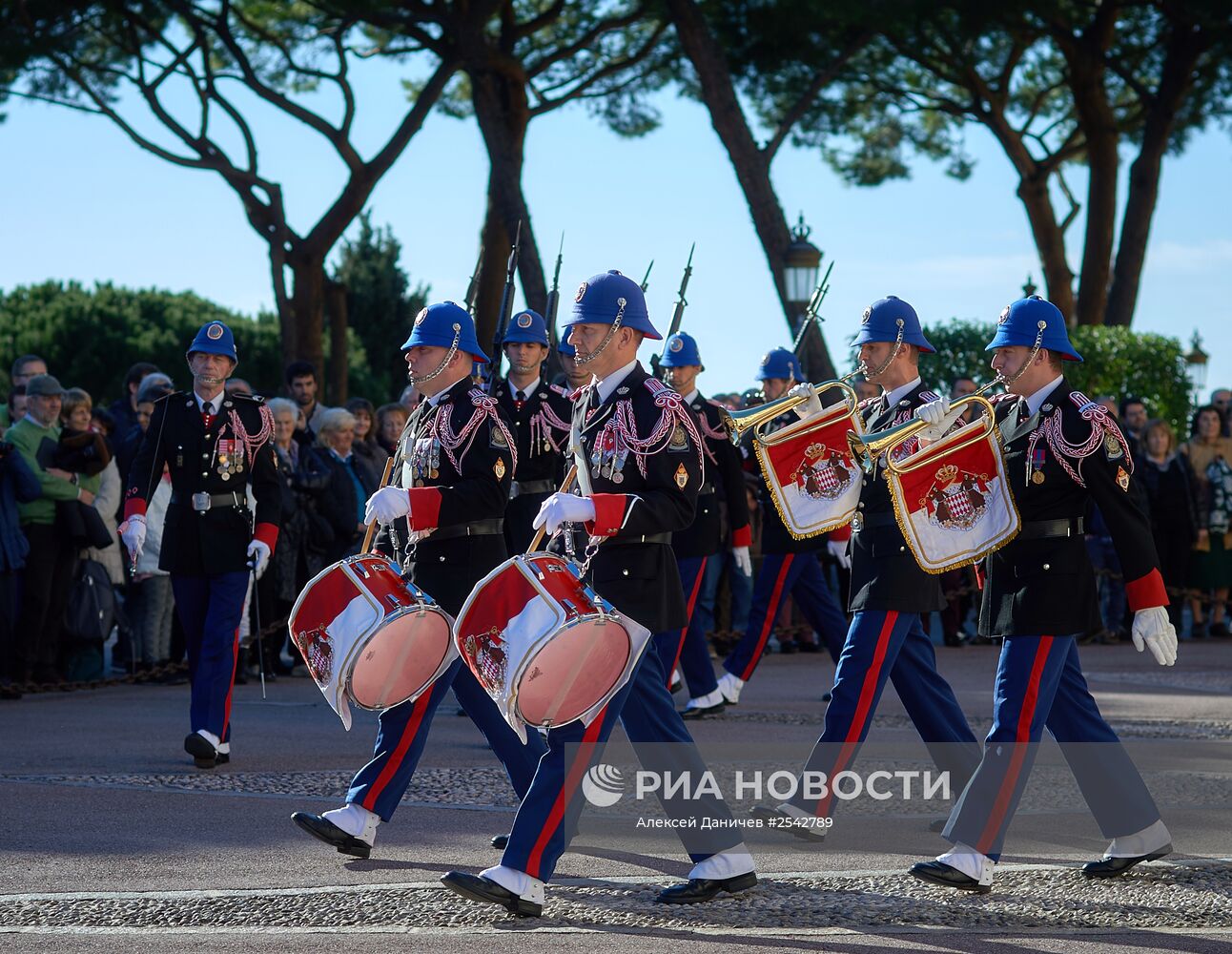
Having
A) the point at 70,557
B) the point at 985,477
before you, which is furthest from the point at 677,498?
the point at 70,557

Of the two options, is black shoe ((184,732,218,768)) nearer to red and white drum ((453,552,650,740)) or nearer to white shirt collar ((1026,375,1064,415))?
red and white drum ((453,552,650,740))

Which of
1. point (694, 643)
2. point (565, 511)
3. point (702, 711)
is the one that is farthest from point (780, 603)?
point (565, 511)

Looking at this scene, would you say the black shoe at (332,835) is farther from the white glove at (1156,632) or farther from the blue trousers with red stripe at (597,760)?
the white glove at (1156,632)

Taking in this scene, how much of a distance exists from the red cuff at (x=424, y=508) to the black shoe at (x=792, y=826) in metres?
1.66

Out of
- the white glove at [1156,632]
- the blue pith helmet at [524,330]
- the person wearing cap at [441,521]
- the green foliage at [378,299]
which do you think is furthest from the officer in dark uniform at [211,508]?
the green foliage at [378,299]

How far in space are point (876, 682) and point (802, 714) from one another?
12.9 ft

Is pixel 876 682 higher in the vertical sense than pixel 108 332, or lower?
lower

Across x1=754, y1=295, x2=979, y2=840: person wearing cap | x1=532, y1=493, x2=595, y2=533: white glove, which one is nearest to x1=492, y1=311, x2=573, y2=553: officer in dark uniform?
x1=754, y1=295, x2=979, y2=840: person wearing cap

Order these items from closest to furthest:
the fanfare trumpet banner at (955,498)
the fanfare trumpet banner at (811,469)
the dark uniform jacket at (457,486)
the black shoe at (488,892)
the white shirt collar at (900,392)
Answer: the black shoe at (488,892)
the fanfare trumpet banner at (955,498)
the dark uniform jacket at (457,486)
the white shirt collar at (900,392)
the fanfare trumpet banner at (811,469)

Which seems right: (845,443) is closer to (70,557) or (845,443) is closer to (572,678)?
(572,678)

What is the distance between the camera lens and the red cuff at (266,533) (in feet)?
27.9

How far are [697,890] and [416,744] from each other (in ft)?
4.14

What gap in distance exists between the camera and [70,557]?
11688 mm

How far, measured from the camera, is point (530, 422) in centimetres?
948
